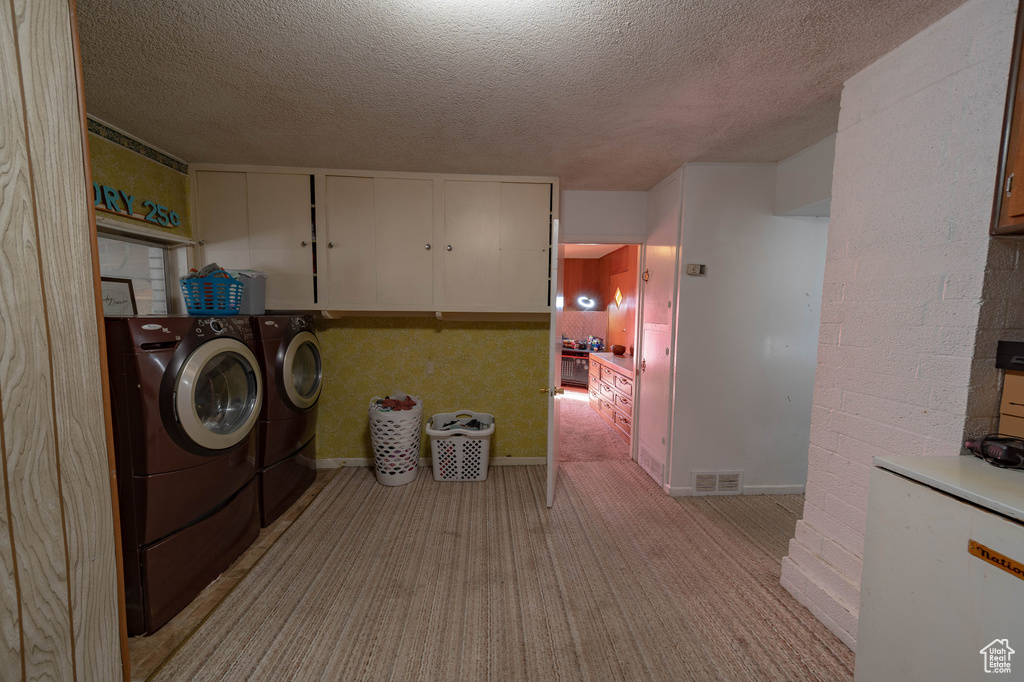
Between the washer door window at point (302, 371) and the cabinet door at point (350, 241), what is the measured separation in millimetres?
357

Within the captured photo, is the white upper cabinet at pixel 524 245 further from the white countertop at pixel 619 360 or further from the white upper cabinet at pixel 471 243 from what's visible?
the white countertop at pixel 619 360

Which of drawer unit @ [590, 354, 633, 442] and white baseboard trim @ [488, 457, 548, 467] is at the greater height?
drawer unit @ [590, 354, 633, 442]

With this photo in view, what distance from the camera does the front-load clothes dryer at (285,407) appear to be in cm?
224

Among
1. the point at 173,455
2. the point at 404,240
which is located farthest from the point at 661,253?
the point at 173,455

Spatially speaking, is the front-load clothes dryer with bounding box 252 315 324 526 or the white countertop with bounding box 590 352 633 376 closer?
the front-load clothes dryer with bounding box 252 315 324 526

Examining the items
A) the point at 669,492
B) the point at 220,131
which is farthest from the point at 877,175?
the point at 220,131

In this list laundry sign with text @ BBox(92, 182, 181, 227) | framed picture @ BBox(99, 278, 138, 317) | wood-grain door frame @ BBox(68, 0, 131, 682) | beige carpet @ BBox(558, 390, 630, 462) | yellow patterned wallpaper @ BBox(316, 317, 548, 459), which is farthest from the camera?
beige carpet @ BBox(558, 390, 630, 462)

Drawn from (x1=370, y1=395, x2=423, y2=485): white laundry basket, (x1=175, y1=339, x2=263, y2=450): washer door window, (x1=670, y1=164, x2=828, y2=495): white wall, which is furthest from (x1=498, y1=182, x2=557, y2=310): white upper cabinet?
(x1=175, y1=339, x2=263, y2=450): washer door window

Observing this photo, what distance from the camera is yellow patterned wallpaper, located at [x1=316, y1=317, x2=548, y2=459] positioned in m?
3.10

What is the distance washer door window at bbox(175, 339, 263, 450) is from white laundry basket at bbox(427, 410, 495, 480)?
4.09 feet

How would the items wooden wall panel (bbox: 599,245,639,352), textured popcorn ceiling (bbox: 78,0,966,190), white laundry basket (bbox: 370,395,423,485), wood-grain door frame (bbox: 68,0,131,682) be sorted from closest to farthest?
wood-grain door frame (bbox: 68,0,131,682) < textured popcorn ceiling (bbox: 78,0,966,190) < white laundry basket (bbox: 370,395,423,485) < wooden wall panel (bbox: 599,245,639,352)

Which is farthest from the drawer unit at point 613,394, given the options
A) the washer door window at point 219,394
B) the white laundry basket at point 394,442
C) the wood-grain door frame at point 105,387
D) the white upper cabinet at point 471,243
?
the wood-grain door frame at point 105,387

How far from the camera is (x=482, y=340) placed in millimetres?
3180

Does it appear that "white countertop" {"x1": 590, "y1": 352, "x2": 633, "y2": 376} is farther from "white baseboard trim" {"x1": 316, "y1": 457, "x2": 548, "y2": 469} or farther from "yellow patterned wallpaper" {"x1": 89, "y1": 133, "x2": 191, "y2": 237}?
"yellow patterned wallpaper" {"x1": 89, "y1": 133, "x2": 191, "y2": 237}
